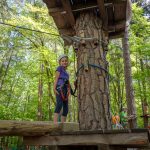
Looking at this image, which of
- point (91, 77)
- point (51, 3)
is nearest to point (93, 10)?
point (51, 3)

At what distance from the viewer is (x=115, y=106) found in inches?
691

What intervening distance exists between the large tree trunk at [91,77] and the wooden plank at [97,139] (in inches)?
24.8

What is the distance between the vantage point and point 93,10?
3.80 m

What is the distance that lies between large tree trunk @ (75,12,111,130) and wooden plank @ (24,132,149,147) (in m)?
0.63

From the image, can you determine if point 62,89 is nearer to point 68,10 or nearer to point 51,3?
point 68,10

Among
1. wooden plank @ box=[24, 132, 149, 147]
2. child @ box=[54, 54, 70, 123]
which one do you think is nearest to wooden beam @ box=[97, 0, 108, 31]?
child @ box=[54, 54, 70, 123]

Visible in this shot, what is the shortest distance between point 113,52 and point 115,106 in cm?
407

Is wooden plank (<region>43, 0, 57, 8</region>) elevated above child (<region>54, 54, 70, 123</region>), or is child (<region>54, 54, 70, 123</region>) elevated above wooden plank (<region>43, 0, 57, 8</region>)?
wooden plank (<region>43, 0, 57, 8</region>)

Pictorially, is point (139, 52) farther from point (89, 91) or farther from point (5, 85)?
point (5, 85)

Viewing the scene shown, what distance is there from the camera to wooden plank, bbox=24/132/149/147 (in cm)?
220

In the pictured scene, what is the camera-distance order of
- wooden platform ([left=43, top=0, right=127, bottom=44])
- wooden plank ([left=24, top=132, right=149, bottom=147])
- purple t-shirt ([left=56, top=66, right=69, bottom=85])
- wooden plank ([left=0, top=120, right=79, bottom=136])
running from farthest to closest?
purple t-shirt ([left=56, top=66, right=69, bottom=85]) → wooden platform ([left=43, top=0, right=127, bottom=44]) → wooden plank ([left=0, top=120, right=79, bottom=136]) → wooden plank ([left=24, top=132, right=149, bottom=147])

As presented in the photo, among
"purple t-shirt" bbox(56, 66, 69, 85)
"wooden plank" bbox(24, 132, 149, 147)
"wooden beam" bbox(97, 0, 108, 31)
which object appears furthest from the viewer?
"purple t-shirt" bbox(56, 66, 69, 85)

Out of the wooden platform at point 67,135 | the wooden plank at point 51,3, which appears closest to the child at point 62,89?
the wooden plank at point 51,3

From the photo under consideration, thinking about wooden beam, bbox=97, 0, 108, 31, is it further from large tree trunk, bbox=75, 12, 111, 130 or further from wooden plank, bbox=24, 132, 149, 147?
wooden plank, bbox=24, 132, 149, 147
